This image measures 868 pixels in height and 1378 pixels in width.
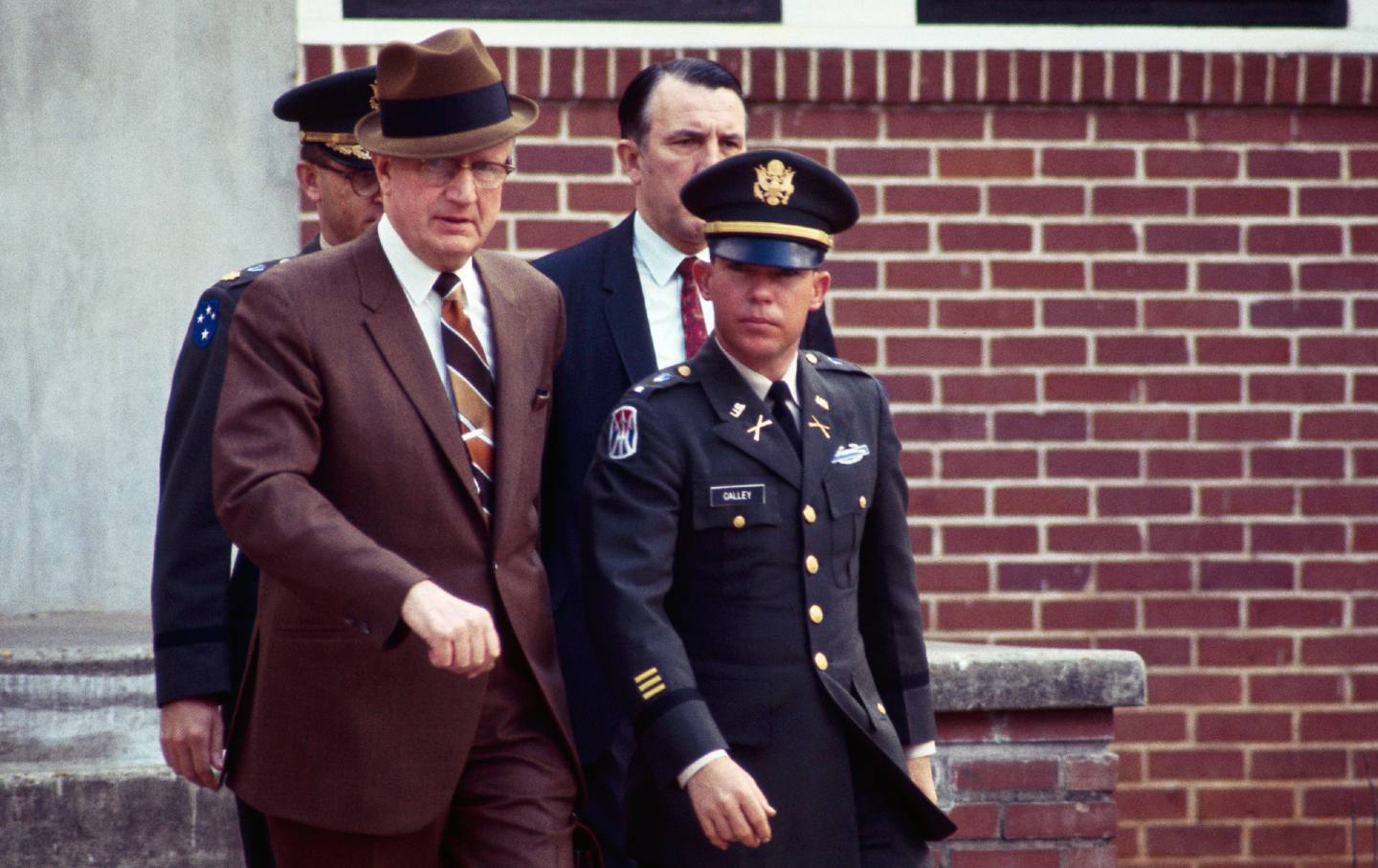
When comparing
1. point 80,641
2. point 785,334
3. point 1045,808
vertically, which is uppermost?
point 785,334

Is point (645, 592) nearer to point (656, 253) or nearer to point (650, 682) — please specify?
point (650, 682)

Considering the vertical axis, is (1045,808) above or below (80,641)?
below

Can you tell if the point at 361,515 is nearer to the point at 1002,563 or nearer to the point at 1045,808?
the point at 1045,808

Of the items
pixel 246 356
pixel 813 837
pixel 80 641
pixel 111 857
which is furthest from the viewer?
pixel 80 641

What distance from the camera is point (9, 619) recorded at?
5957 millimetres

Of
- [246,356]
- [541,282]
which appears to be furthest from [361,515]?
[541,282]

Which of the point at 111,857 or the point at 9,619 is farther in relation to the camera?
the point at 9,619

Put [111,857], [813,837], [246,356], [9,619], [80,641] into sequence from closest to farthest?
[246,356] → [813,837] → [111,857] → [80,641] → [9,619]

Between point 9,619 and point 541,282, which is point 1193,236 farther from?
point 9,619

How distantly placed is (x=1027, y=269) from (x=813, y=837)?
3.07 metres

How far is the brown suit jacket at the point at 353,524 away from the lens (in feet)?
10.0

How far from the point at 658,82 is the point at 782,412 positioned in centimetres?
101

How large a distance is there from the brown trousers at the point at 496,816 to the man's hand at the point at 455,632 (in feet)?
1.25

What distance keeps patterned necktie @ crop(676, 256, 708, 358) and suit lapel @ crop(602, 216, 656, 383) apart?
76 mm
